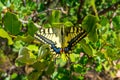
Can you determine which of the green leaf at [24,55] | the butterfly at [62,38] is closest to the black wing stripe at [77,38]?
the butterfly at [62,38]

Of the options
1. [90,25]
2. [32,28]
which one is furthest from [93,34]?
[32,28]

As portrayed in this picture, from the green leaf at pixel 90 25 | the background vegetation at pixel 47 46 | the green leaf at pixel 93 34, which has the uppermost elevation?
the green leaf at pixel 90 25

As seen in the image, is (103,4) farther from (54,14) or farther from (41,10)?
(54,14)

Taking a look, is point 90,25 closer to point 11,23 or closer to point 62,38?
point 62,38

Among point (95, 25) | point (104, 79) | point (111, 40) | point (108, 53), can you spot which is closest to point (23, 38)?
point (95, 25)

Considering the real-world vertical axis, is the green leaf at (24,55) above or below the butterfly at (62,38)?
below

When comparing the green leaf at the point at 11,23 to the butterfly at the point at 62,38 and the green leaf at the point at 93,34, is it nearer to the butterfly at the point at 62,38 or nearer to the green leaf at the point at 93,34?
the butterfly at the point at 62,38

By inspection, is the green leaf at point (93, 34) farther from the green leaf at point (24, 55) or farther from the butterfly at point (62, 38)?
the green leaf at point (24, 55)
